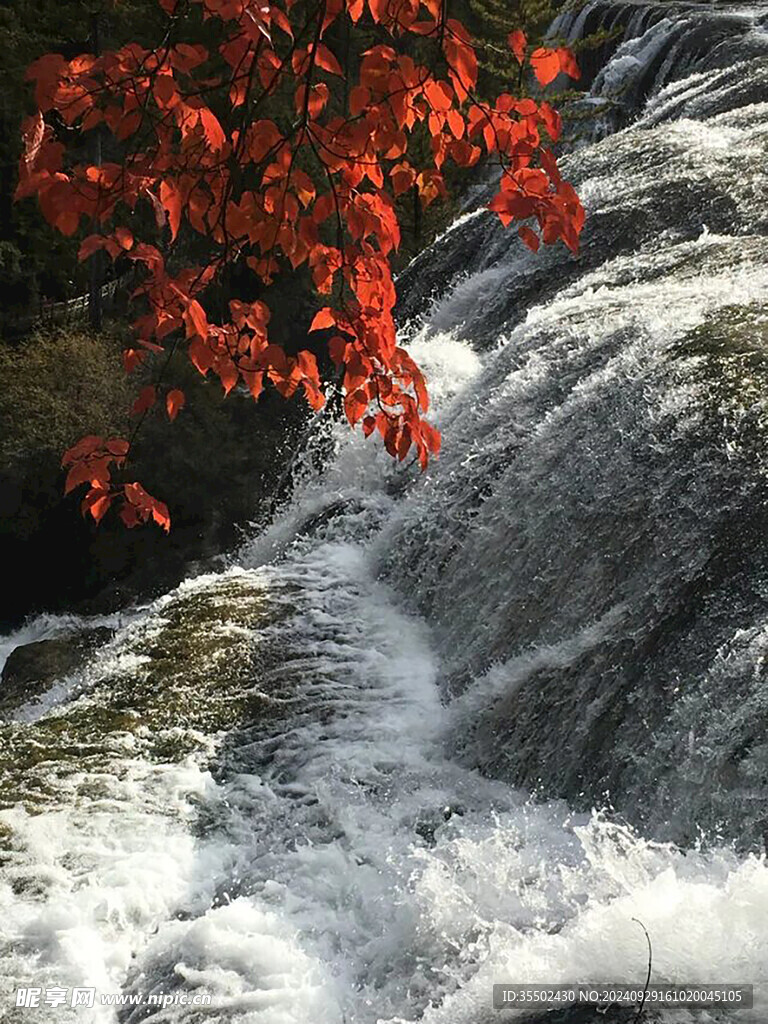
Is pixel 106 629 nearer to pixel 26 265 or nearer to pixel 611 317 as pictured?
pixel 611 317

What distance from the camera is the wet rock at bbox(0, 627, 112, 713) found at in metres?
7.98

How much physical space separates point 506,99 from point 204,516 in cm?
1032

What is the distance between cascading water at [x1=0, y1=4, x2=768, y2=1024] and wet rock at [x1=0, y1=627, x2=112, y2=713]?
4.09ft

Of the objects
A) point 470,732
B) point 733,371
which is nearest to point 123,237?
point 470,732

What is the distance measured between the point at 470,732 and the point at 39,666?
196 inches

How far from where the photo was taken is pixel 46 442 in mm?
11750

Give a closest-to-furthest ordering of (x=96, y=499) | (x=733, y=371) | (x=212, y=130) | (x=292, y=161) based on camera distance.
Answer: (x=292, y=161) < (x=212, y=130) < (x=96, y=499) < (x=733, y=371)

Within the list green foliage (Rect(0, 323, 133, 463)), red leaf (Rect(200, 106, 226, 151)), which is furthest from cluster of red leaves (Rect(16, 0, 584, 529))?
green foliage (Rect(0, 323, 133, 463))

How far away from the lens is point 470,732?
4816mm

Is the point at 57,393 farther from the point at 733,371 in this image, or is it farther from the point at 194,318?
the point at 194,318

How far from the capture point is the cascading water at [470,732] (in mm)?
3420

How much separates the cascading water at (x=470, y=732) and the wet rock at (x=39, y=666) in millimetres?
1246

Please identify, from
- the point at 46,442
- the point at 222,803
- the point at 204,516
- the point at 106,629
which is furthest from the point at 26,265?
the point at 222,803

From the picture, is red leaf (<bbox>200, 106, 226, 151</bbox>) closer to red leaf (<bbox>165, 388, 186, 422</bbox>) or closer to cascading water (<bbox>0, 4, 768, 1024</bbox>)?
red leaf (<bbox>165, 388, 186, 422</bbox>)
